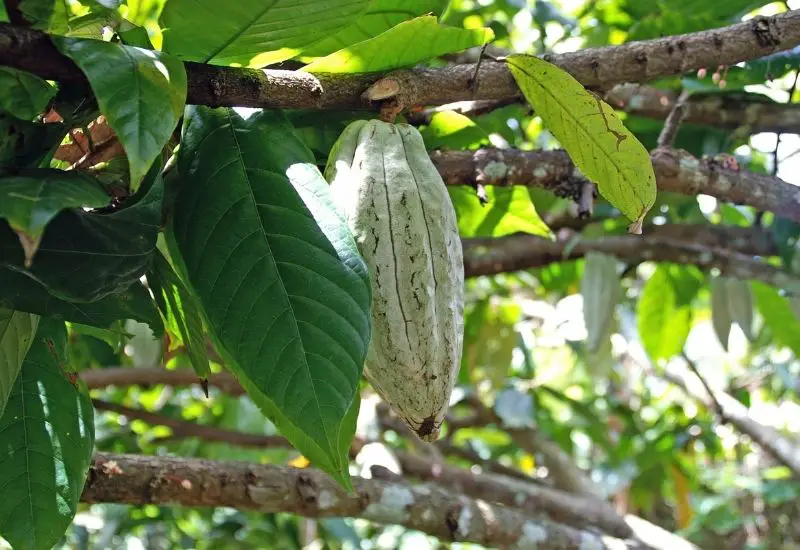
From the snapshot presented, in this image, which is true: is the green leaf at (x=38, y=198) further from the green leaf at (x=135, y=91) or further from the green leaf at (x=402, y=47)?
the green leaf at (x=402, y=47)

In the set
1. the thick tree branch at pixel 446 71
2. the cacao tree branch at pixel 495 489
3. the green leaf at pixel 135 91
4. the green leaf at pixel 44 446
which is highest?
the green leaf at pixel 135 91

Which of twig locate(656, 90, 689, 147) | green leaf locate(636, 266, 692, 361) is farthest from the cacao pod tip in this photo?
green leaf locate(636, 266, 692, 361)

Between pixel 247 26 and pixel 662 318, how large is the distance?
1.98m

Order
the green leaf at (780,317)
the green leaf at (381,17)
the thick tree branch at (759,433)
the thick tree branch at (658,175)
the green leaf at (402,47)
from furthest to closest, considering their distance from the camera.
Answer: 1. the thick tree branch at (759,433)
2. the green leaf at (780,317)
3. the thick tree branch at (658,175)
4. the green leaf at (381,17)
5. the green leaf at (402,47)

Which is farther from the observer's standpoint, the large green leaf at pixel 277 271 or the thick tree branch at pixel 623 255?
the thick tree branch at pixel 623 255

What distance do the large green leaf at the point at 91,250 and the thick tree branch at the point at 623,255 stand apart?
146 centimetres

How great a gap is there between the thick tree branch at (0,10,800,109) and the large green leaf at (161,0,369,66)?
23 mm

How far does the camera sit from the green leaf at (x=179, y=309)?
2.95 ft

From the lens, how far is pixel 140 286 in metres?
0.88

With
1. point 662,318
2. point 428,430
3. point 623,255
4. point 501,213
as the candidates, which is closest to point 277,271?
point 428,430

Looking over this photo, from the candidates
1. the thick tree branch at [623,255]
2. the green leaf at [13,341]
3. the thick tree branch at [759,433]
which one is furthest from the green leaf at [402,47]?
the thick tree branch at [759,433]

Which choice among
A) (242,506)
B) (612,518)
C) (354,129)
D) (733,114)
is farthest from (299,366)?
(612,518)

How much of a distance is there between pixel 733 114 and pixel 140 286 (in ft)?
4.47

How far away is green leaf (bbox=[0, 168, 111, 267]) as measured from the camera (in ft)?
1.86
